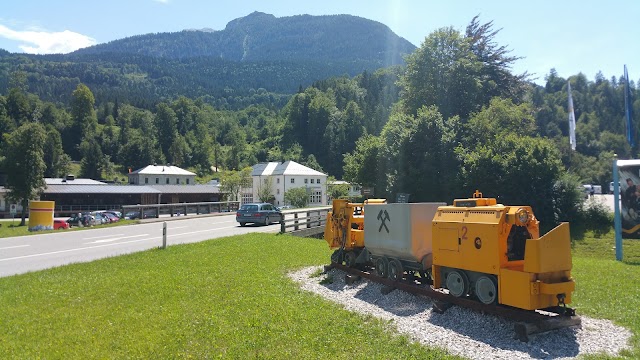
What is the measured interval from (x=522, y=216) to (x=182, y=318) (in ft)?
20.8

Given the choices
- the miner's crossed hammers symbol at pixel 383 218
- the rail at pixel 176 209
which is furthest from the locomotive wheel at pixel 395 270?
the rail at pixel 176 209

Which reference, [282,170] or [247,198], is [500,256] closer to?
[282,170]

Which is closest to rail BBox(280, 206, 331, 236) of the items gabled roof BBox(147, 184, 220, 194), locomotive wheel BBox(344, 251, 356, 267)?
locomotive wheel BBox(344, 251, 356, 267)

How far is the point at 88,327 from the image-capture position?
834cm

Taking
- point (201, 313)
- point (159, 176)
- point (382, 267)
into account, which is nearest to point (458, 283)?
point (382, 267)

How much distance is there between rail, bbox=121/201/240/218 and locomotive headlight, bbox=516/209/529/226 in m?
31.1

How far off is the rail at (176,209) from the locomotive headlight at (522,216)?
3108 centimetres

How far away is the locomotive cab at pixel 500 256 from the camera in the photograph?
7340 mm

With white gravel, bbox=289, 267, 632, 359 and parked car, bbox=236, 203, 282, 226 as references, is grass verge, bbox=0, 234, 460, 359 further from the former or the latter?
parked car, bbox=236, 203, 282, 226

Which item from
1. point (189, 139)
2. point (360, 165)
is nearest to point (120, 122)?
point (189, 139)

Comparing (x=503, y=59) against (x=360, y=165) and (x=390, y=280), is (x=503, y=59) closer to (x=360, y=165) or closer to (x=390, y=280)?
(x=360, y=165)

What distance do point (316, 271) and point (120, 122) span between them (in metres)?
165

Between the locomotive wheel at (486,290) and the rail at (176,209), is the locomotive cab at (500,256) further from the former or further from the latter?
the rail at (176,209)

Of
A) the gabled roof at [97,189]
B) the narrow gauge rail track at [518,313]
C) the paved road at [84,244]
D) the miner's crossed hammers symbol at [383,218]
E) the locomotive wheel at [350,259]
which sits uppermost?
the gabled roof at [97,189]
